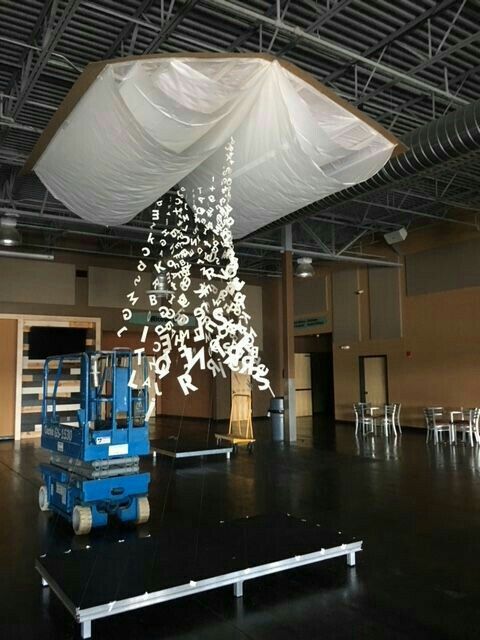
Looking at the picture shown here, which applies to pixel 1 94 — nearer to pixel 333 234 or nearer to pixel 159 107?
pixel 159 107

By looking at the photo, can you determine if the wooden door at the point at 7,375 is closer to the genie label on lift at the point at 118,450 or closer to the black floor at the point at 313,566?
the black floor at the point at 313,566

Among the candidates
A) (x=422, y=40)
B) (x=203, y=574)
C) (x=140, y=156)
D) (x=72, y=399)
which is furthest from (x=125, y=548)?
(x=72, y=399)

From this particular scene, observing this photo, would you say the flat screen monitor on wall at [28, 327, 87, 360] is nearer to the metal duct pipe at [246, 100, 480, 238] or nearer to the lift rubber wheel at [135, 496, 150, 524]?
the lift rubber wheel at [135, 496, 150, 524]

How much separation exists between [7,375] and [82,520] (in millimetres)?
8103

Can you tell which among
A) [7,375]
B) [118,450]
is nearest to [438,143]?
[118,450]

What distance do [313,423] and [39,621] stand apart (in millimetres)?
11907

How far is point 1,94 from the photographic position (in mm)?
5684

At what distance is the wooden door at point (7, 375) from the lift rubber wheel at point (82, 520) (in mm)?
7905

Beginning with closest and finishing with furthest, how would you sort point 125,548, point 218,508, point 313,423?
1. point 125,548
2. point 218,508
3. point 313,423

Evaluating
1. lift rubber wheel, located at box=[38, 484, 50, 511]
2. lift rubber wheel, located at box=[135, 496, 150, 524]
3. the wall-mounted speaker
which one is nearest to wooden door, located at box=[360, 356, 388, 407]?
the wall-mounted speaker

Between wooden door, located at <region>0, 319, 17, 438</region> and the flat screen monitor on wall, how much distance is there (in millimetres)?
385

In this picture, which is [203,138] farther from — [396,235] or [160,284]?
[396,235]

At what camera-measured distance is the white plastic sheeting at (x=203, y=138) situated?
8.20 ft

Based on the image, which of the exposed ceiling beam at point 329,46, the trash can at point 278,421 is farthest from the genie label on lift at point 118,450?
the trash can at point 278,421
